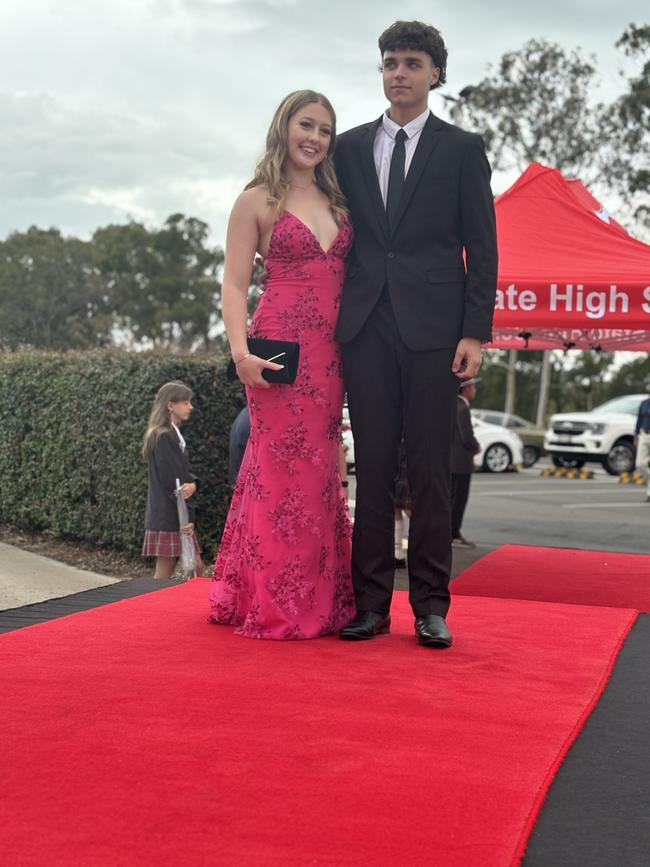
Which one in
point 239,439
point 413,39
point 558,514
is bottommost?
point 558,514

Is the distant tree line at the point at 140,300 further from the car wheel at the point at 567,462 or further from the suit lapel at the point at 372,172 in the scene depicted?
the suit lapel at the point at 372,172

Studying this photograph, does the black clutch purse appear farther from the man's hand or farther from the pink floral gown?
the man's hand

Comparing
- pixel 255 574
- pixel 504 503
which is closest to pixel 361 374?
pixel 255 574

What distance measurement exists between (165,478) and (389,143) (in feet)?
12.0

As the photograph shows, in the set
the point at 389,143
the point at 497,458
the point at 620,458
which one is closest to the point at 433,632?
the point at 389,143

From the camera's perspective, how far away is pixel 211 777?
99.4 inches

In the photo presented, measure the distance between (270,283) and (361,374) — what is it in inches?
A: 19.9

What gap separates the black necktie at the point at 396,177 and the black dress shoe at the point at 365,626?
4.73 ft

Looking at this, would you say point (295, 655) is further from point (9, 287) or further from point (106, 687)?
point (9, 287)

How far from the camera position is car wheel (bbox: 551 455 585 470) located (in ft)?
77.0

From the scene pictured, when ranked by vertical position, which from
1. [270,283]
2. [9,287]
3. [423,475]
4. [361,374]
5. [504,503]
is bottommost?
[504,503]

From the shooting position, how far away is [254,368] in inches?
162

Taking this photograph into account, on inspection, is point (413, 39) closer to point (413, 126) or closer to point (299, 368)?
point (413, 126)

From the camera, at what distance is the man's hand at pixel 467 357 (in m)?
4.07
